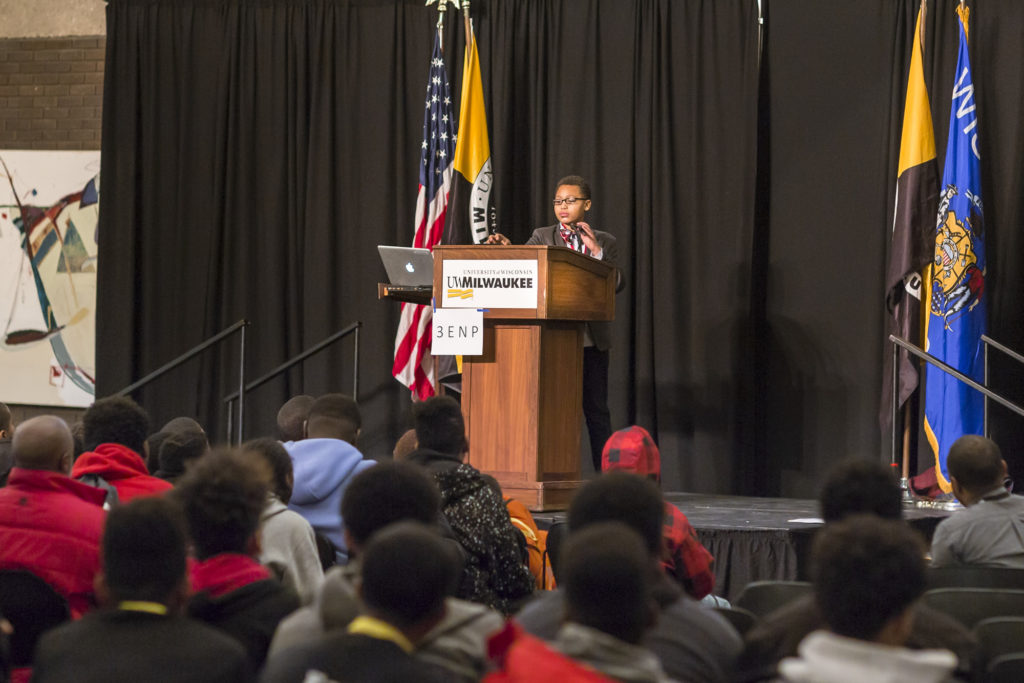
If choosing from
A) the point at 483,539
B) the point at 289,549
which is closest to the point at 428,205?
the point at 483,539

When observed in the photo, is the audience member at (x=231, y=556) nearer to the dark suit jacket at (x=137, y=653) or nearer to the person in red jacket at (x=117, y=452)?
the dark suit jacket at (x=137, y=653)

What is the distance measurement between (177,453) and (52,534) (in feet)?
3.15

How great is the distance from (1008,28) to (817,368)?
91.5 inches

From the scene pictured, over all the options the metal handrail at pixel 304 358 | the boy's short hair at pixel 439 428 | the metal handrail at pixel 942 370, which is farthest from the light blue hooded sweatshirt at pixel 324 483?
the metal handrail at pixel 304 358

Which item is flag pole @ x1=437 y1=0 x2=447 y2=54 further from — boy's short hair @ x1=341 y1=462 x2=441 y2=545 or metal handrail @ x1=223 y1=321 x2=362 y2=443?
boy's short hair @ x1=341 y1=462 x2=441 y2=545

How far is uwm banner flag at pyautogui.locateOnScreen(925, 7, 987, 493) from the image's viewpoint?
22.2 ft

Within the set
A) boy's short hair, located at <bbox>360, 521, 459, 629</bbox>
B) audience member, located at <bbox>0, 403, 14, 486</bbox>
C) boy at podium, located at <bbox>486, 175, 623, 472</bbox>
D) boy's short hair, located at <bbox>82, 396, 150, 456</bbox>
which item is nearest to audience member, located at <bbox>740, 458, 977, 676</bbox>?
boy's short hair, located at <bbox>360, 521, 459, 629</bbox>

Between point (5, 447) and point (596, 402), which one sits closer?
point (5, 447)

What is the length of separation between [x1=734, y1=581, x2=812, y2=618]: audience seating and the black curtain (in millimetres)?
4804

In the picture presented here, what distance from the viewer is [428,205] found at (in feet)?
26.1

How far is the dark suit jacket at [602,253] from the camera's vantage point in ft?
19.5

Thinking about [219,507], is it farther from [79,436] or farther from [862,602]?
[79,436]

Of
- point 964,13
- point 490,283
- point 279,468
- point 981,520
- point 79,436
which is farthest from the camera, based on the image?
point 964,13

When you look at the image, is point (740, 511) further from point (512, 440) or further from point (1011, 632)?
point (1011, 632)
